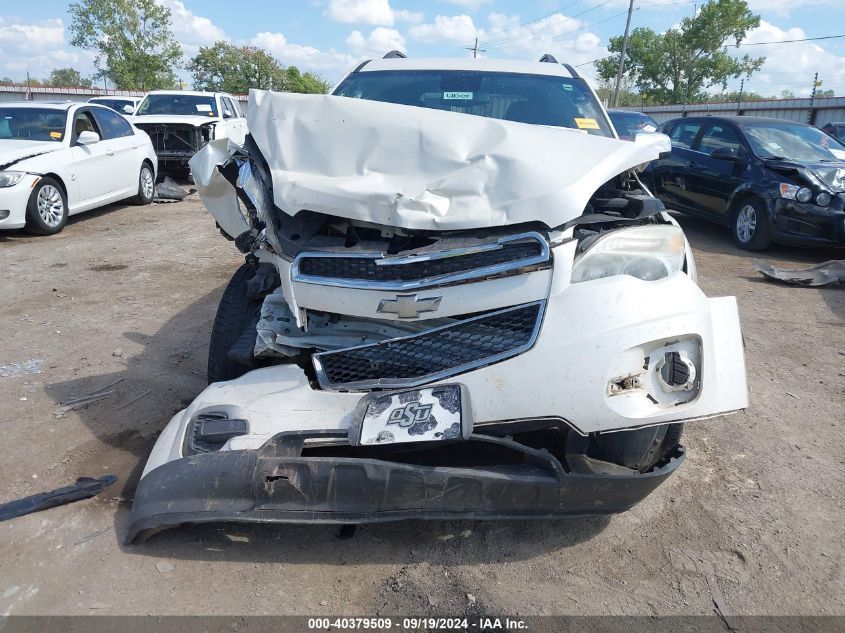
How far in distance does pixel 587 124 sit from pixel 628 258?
159 centimetres

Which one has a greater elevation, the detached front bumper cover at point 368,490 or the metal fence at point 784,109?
the metal fence at point 784,109

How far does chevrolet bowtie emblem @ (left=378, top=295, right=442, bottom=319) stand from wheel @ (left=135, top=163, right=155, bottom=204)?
9473 millimetres

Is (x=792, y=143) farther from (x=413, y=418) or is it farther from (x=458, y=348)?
(x=413, y=418)

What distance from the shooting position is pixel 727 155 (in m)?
7.93

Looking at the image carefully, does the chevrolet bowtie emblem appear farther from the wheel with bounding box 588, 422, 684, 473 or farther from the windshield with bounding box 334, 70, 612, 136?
the windshield with bounding box 334, 70, 612, 136

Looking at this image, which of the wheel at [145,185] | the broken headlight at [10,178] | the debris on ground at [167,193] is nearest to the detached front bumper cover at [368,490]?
the broken headlight at [10,178]

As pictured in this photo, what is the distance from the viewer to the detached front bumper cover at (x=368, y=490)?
7.47 feet

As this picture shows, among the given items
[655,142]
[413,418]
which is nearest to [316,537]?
[413,418]

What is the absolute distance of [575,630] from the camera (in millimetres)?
2137

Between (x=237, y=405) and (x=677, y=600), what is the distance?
5.76 feet

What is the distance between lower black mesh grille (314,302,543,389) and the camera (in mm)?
2357

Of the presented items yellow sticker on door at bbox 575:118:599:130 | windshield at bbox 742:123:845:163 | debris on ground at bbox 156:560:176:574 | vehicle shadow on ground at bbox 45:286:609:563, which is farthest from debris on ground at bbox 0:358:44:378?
windshield at bbox 742:123:845:163

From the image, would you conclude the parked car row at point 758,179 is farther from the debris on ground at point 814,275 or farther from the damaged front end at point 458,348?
the damaged front end at point 458,348

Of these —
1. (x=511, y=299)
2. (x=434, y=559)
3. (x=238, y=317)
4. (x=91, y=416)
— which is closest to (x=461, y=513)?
(x=434, y=559)
